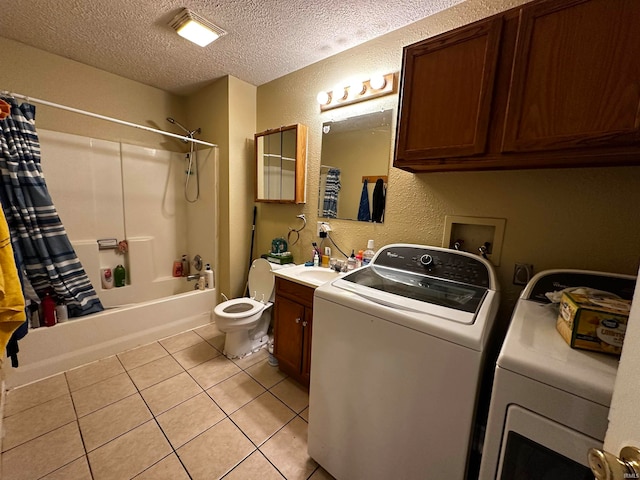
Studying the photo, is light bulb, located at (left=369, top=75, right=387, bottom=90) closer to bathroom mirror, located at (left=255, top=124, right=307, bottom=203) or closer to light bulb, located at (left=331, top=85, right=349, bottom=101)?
light bulb, located at (left=331, top=85, right=349, bottom=101)

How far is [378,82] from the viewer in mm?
1700

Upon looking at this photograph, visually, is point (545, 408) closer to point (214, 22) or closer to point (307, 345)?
point (307, 345)

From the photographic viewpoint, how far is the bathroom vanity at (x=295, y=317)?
1.68 m

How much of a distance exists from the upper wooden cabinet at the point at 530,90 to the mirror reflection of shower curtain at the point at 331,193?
2.52ft

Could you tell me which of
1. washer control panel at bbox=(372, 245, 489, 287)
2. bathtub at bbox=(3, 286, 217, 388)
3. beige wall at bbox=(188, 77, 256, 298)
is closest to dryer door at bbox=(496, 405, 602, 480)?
washer control panel at bbox=(372, 245, 489, 287)

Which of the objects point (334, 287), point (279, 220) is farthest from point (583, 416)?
point (279, 220)

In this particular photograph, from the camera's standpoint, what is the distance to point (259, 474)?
1.23m

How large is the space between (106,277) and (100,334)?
685 mm

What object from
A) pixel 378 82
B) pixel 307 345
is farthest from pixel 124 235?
pixel 378 82

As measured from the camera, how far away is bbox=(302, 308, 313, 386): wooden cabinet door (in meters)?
1.67

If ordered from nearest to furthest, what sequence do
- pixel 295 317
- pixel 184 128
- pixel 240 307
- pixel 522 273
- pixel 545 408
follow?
pixel 545 408 → pixel 522 273 → pixel 295 317 → pixel 240 307 → pixel 184 128

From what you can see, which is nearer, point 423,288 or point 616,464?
point 616,464

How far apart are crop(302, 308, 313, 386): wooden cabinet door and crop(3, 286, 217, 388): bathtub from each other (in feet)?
4.63

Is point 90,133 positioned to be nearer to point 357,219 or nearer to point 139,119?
point 139,119
